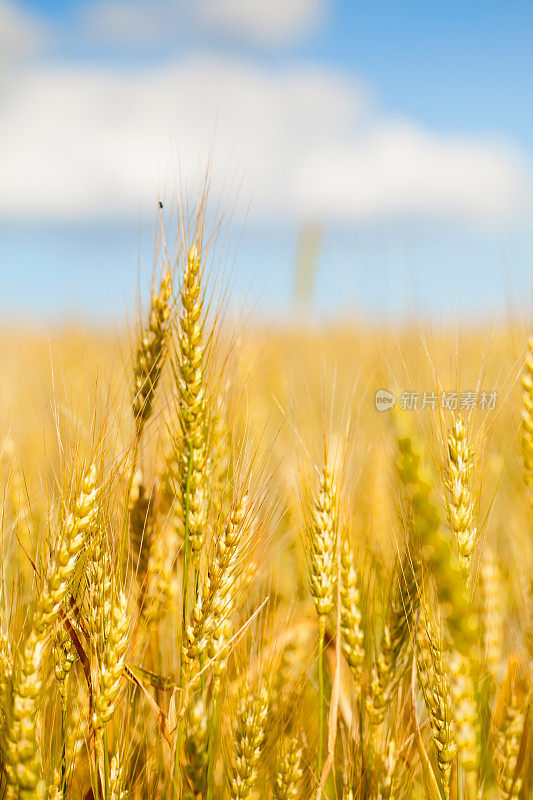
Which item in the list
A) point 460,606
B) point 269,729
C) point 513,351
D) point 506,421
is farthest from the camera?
point 506,421

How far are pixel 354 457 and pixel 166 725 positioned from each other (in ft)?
2.41

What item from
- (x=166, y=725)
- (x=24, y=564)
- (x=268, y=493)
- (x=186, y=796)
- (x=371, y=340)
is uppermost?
(x=371, y=340)

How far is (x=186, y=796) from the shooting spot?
49.1 inches

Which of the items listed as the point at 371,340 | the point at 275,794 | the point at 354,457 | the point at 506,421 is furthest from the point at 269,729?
the point at 506,421

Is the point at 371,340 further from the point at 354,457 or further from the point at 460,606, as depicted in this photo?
the point at 460,606

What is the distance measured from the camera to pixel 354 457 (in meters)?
1.64

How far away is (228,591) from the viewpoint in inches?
46.9

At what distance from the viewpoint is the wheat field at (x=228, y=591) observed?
111cm

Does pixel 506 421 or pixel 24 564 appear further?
pixel 506 421

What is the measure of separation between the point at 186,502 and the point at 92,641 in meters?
0.28

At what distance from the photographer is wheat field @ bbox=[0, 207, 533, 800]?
43.7 inches

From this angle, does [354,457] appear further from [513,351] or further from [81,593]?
[81,593]

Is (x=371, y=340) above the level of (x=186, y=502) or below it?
above

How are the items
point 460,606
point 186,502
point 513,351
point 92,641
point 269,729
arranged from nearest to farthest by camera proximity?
point 460,606
point 92,641
point 186,502
point 269,729
point 513,351
